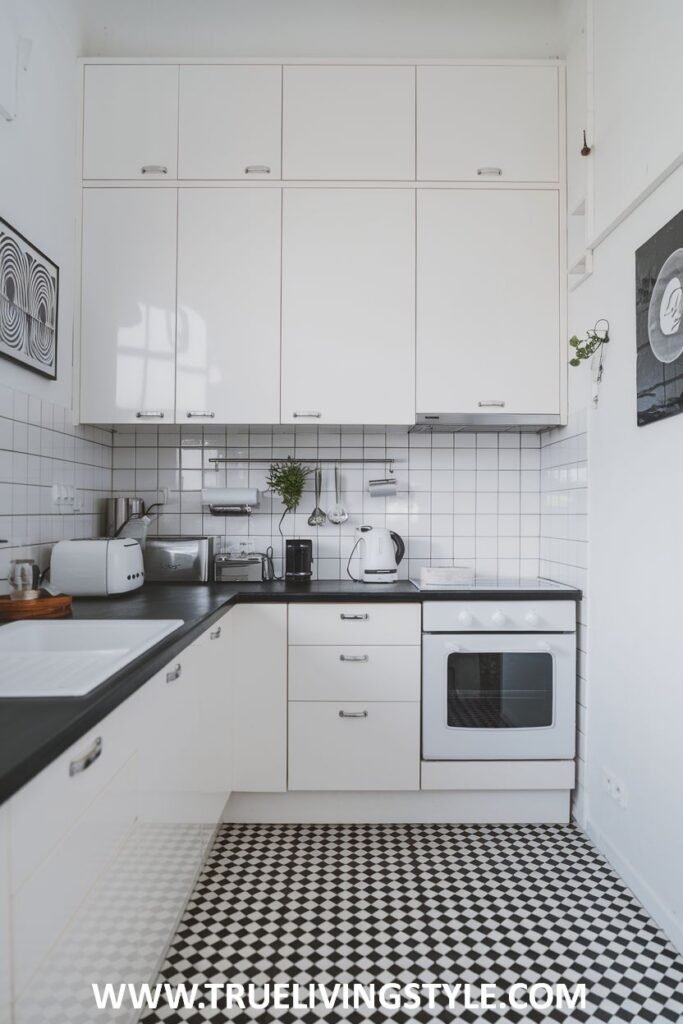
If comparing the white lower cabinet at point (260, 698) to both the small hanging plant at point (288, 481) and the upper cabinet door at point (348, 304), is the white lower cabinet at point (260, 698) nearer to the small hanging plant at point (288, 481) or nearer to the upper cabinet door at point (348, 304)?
the small hanging plant at point (288, 481)

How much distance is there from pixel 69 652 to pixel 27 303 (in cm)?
128

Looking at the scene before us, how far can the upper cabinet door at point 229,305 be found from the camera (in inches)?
99.7

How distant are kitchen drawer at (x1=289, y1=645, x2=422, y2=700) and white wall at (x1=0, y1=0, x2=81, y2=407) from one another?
1.37 meters

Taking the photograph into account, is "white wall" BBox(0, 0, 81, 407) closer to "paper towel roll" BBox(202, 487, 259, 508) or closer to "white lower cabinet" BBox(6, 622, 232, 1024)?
"paper towel roll" BBox(202, 487, 259, 508)

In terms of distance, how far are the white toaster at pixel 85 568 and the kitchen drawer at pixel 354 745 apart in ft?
2.66

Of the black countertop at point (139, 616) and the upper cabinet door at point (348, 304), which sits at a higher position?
the upper cabinet door at point (348, 304)

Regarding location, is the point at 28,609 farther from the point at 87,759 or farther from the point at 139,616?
the point at 87,759

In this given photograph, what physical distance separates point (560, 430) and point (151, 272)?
1.79 meters

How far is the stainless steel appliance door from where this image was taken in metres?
2.37

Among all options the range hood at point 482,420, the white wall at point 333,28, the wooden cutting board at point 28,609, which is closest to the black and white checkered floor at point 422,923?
the wooden cutting board at point 28,609

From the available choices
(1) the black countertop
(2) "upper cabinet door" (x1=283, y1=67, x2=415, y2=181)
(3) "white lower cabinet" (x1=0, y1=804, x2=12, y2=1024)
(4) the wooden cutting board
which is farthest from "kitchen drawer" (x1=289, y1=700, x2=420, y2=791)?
(2) "upper cabinet door" (x1=283, y1=67, x2=415, y2=181)

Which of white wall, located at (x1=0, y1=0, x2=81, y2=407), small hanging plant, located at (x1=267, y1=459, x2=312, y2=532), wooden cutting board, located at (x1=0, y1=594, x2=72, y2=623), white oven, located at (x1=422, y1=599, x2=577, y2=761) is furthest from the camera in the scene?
small hanging plant, located at (x1=267, y1=459, x2=312, y2=532)

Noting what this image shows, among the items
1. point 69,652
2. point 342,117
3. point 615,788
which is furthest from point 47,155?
point 615,788

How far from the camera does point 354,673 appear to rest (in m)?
2.38
